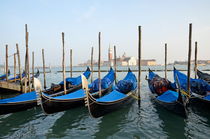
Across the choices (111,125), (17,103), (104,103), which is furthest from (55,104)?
(111,125)

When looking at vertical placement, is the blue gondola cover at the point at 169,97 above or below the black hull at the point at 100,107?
above

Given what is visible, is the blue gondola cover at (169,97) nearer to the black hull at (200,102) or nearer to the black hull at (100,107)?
the black hull at (200,102)

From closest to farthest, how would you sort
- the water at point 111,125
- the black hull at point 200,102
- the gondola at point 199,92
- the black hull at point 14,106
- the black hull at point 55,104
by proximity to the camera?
1. the water at point 111,125
2. the black hull at point 55,104
3. the black hull at point 14,106
4. the black hull at point 200,102
5. the gondola at point 199,92

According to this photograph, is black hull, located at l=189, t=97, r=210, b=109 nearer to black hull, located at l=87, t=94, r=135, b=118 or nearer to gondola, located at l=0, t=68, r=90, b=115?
black hull, located at l=87, t=94, r=135, b=118

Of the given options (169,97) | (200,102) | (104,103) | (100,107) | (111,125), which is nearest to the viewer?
(111,125)

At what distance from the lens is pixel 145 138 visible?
4.56 metres

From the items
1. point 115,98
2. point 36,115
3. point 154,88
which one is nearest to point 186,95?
point 154,88

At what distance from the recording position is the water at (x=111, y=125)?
4.85 meters

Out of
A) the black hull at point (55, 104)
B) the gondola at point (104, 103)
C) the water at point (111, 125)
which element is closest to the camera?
the water at point (111, 125)

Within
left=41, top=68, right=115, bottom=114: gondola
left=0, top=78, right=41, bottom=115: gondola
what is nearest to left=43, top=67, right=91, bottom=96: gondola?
left=0, top=78, right=41, bottom=115: gondola

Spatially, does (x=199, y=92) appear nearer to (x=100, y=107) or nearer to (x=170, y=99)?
(x=170, y=99)

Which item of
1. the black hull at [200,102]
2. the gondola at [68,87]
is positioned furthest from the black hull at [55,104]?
the black hull at [200,102]

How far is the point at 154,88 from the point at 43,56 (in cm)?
1026

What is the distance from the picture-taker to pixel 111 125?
5.54 m
